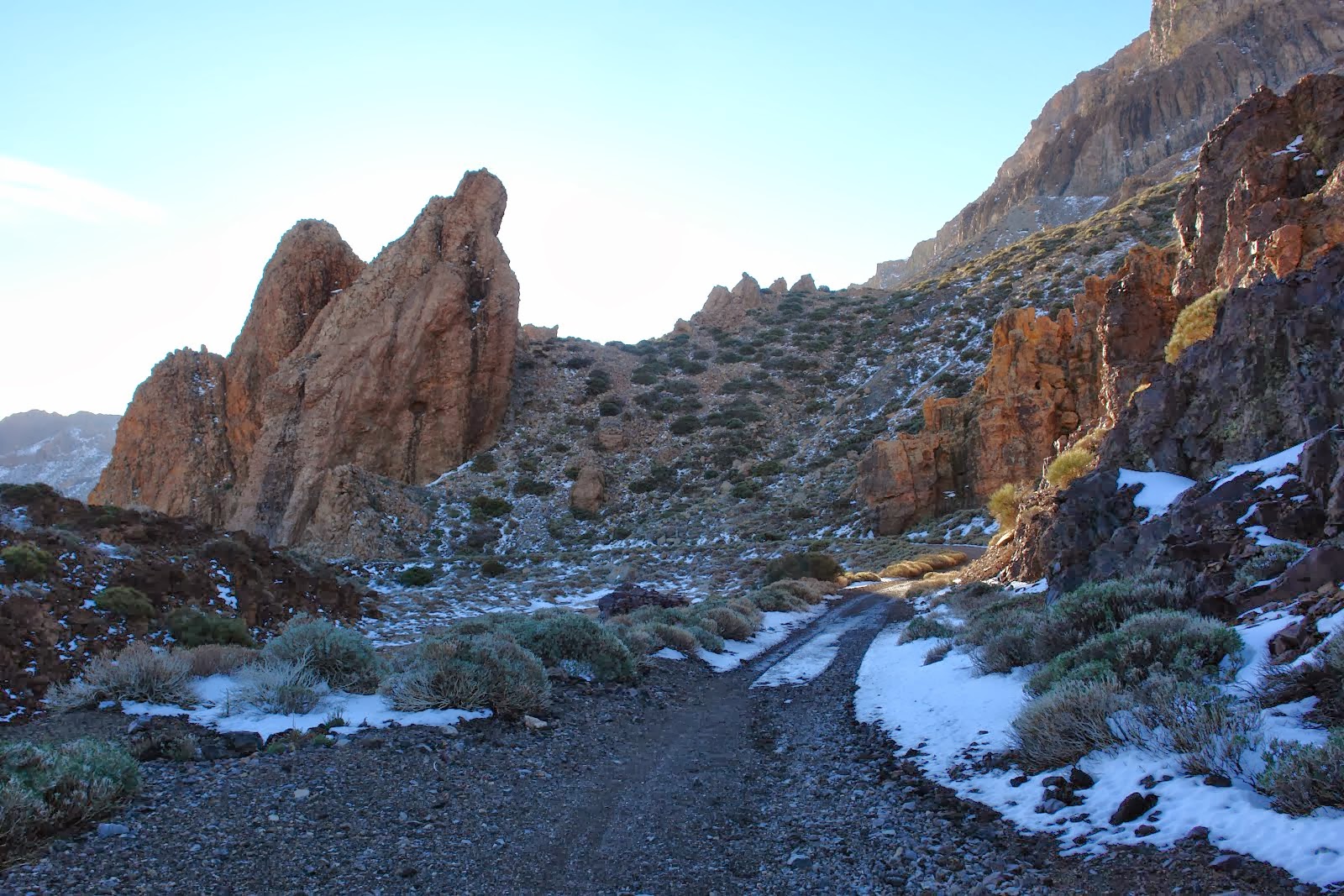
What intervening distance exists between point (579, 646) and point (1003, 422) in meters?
29.1

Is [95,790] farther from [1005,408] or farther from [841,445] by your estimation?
[841,445]

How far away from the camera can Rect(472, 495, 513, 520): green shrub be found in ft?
128

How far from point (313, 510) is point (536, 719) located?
1385 inches

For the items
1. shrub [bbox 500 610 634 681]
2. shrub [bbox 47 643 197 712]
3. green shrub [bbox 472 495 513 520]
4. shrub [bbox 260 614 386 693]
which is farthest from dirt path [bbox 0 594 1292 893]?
green shrub [bbox 472 495 513 520]

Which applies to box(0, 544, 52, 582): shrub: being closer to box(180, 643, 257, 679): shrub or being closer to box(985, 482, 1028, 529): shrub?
box(180, 643, 257, 679): shrub

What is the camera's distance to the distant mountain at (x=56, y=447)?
11881cm

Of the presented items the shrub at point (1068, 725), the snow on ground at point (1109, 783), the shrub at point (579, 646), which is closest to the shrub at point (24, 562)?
the shrub at point (579, 646)

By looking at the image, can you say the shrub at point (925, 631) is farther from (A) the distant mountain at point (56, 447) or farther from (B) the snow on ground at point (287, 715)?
(A) the distant mountain at point (56, 447)

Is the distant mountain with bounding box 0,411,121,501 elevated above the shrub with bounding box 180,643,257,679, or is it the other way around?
the distant mountain with bounding box 0,411,121,501

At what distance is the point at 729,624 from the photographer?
48.8 feet

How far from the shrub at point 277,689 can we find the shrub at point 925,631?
868 centimetres

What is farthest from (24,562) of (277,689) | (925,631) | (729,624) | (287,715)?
(925,631)

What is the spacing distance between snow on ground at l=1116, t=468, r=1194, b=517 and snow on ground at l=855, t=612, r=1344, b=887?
5.32 m

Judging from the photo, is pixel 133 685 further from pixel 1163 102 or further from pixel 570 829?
pixel 1163 102
